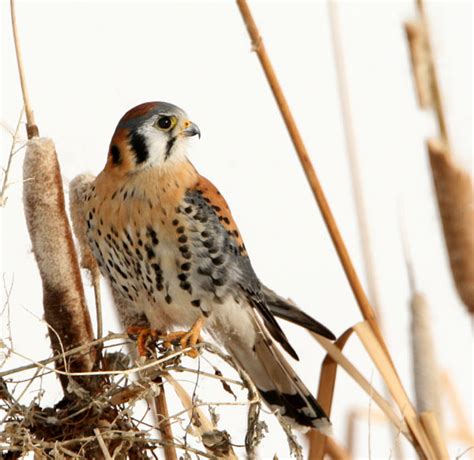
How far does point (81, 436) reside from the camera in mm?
2123

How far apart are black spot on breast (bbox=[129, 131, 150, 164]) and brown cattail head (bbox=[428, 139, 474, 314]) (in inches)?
33.8

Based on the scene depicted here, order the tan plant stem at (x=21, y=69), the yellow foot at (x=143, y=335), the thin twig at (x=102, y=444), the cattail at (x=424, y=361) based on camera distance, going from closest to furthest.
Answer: the thin twig at (x=102, y=444), the tan plant stem at (x=21, y=69), the cattail at (x=424, y=361), the yellow foot at (x=143, y=335)

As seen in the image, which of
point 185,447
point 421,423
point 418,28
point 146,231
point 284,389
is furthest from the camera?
point 284,389

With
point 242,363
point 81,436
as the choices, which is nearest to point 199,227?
point 242,363

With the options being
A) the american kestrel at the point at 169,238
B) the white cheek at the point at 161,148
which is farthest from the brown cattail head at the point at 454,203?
the white cheek at the point at 161,148

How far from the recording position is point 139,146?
273cm

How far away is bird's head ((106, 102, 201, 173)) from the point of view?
2689 mm

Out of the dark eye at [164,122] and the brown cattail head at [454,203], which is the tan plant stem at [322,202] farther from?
the dark eye at [164,122]

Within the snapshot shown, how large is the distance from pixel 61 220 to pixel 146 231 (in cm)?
55

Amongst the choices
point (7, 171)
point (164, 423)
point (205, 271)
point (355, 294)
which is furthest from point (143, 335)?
point (7, 171)

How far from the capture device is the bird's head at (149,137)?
2689 millimetres

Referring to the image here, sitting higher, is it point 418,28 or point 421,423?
point 418,28

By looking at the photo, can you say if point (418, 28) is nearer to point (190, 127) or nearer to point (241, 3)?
point (241, 3)

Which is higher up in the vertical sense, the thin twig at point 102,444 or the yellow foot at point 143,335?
the yellow foot at point 143,335
